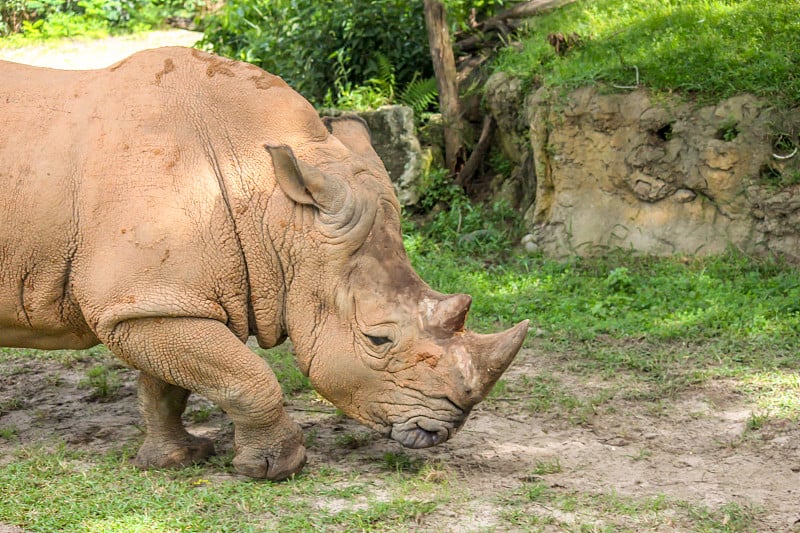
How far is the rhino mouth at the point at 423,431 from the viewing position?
197 inches

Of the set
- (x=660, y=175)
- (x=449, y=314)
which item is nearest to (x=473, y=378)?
(x=449, y=314)

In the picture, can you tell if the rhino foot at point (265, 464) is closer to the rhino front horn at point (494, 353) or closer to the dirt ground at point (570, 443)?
the dirt ground at point (570, 443)

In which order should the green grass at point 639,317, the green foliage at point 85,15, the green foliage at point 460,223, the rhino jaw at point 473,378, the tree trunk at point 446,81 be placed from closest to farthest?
the rhino jaw at point 473,378 < the green grass at point 639,317 < the green foliage at point 460,223 < the tree trunk at point 446,81 < the green foliage at point 85,15

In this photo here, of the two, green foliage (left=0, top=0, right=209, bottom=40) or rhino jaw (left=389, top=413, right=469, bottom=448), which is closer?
rhino jaw (left=389, top=413, right=469, bottom=448)

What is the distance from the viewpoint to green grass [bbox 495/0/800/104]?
854 cm

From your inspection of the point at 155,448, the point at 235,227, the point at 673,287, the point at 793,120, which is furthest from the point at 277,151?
the point at 793,120

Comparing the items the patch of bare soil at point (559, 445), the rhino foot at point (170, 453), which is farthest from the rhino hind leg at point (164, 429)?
the patch of bare soil at point (559, 445)

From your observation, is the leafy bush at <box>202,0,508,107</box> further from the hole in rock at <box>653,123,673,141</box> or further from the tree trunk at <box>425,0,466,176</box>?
the hole in rock at <box>653,123,673,141</box>

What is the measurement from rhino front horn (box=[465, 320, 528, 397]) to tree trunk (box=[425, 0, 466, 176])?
18.8 feet

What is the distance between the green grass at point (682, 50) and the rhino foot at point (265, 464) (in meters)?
4.99

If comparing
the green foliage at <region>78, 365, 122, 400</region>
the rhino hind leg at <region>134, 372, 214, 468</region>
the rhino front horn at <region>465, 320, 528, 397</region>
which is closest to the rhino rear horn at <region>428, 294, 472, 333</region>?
the rhino front horn at <region>465, 320, 528, 397</region>

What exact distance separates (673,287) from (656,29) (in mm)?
2628

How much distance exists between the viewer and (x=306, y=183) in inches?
197

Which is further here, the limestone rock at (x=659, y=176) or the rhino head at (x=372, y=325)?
the limestone rock at (x=659, y=176)
